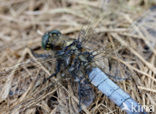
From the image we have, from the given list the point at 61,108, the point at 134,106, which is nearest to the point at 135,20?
the point at 134,106

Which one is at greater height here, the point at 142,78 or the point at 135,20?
the point at 135,20

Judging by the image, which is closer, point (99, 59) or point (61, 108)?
point (61, 108)

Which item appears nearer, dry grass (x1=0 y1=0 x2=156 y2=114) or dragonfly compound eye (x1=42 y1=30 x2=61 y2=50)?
dry grass (x1=0 y1=0 x2=156 y2=114)

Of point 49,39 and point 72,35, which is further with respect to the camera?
point 72,35

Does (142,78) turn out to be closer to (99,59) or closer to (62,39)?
(99,59)

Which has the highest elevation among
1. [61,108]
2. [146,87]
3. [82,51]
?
[82,51]
